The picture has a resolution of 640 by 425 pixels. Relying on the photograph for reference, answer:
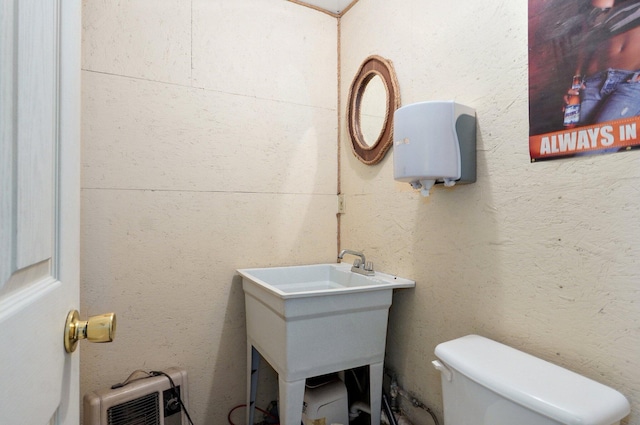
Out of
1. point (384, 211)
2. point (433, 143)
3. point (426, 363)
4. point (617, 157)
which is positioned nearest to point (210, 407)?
point (426, 363)

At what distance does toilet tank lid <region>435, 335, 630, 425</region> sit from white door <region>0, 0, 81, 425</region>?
827 millimetres

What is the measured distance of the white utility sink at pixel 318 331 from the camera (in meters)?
1.15

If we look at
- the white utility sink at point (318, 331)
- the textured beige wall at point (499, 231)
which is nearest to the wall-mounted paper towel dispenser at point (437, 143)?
the textured beige wall at point (499, 231)

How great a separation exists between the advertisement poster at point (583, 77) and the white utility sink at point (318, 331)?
741 millimetres

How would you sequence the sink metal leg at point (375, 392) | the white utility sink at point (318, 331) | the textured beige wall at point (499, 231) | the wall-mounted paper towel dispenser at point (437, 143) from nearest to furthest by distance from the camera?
the textured beige wall at point (499, 231), the wall-mounted paper towel dispenser at point (437, 143), the white utility sink at point (318, 331), the sink metal leg at point (375, 392)

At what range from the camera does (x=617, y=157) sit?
0.77m

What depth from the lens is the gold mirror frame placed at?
4.82 ft

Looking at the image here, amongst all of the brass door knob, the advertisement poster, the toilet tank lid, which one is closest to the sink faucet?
the toilet tank lid

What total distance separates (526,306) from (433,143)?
1.81ft

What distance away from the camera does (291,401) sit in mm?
1161

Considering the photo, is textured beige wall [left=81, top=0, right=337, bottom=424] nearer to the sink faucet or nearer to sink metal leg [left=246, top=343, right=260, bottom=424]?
sink metal leg [left=246, top=343, right=260, bottom=424]

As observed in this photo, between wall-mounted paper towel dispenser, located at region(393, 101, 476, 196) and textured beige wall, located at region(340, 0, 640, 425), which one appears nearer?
textured beige wall, located at region(340, 0, 640, 425)

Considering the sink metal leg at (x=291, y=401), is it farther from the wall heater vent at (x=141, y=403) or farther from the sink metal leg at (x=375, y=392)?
the wall heater vent at (x=141, y=403)

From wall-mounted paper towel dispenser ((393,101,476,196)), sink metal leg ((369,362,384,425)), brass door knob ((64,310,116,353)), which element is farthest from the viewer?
sink metal leg ((369,362,384,425))
